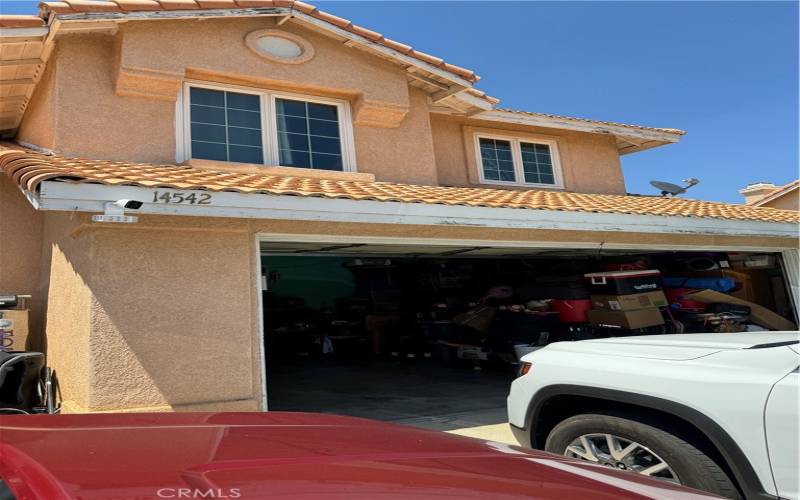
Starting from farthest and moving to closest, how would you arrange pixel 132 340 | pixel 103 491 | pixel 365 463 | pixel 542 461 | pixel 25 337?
pixel 25 337
pixel 132 340
pixel 542 461
pixel 365 463
pixel 103 491

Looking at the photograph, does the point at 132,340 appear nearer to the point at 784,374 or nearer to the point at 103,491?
the point at 103,491

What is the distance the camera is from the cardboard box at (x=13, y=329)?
249 inches

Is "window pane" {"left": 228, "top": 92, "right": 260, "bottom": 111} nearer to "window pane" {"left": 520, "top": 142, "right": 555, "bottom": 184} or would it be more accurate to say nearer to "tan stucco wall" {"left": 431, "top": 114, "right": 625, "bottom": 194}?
"tan stucco wall" {"left": 431, "top": 114, "right": 625, "bottom": 194}

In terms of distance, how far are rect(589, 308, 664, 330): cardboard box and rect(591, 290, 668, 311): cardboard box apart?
0.07 metres

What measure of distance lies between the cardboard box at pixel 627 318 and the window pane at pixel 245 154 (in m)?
6.44

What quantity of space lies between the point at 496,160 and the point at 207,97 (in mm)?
5578

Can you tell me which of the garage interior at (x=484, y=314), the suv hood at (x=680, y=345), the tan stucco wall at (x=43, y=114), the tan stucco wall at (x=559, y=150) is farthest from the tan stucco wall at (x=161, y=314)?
the tan stucco wall at (x=559, y=150)

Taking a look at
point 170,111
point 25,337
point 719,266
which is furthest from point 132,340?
point 719,266

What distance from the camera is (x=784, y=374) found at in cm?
266

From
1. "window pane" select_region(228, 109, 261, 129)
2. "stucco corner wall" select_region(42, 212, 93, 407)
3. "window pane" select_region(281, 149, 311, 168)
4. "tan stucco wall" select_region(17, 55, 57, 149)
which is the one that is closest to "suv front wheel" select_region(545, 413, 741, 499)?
"stucco corner wall" select_region(42, 212, 93, 407)

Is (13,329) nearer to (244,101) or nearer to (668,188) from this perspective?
(244,101)

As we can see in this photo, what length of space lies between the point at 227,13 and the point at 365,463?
7472mm

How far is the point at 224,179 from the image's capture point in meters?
5.54

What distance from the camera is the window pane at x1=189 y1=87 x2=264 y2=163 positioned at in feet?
24.8
